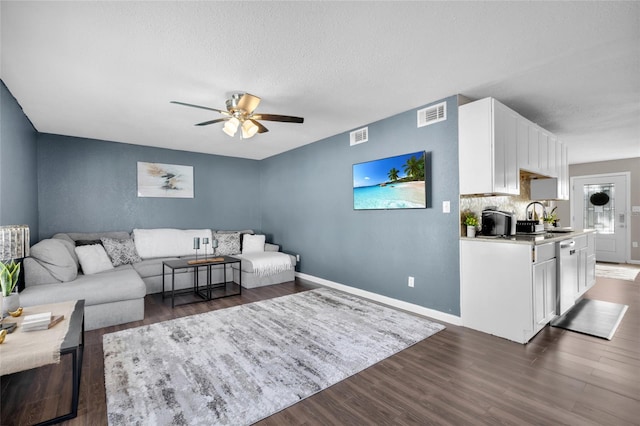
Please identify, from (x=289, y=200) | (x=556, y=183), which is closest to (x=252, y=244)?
(x=289, y=200)

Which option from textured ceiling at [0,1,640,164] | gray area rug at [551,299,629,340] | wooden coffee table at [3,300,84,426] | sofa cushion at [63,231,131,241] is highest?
textured ceiling at [0,1,640,164]

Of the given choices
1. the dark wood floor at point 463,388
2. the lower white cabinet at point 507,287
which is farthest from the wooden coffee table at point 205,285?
the lower white cabinet at point 507,287

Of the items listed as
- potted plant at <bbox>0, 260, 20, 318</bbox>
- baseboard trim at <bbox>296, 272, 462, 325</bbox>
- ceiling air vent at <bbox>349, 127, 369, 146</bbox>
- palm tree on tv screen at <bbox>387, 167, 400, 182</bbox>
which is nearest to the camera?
potted plant at <bbox>0, 260, 20, 318</bbox>

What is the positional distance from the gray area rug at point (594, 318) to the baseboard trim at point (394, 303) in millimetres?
1123

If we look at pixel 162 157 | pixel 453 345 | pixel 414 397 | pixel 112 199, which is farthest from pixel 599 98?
pixel 112 199

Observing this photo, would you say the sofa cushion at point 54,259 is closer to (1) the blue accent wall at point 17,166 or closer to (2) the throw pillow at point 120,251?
(1) the blue accent wall at point 17,166

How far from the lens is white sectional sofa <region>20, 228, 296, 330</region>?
3.14 metres

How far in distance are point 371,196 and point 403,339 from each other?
195cm

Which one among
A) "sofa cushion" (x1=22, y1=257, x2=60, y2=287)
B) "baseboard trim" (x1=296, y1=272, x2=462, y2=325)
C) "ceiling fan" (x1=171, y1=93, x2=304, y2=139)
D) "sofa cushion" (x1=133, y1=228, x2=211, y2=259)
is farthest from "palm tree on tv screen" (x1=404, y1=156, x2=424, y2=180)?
"sofa cushion" (x1=22, y1=257, x2=60, y2=287)

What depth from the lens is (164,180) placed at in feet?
18.3

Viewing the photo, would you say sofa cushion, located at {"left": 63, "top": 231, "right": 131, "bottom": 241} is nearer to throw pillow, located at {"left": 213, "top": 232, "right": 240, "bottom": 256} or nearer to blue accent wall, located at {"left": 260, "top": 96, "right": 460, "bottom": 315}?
throw pillow, located at {"left": 213, "top": 232, "right": 240, "bottom": 256}

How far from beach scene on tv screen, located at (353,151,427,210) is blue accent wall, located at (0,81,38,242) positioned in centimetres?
390

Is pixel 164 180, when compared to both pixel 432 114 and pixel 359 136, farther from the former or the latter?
pixel 432 114

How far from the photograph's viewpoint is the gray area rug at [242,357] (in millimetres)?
1888
